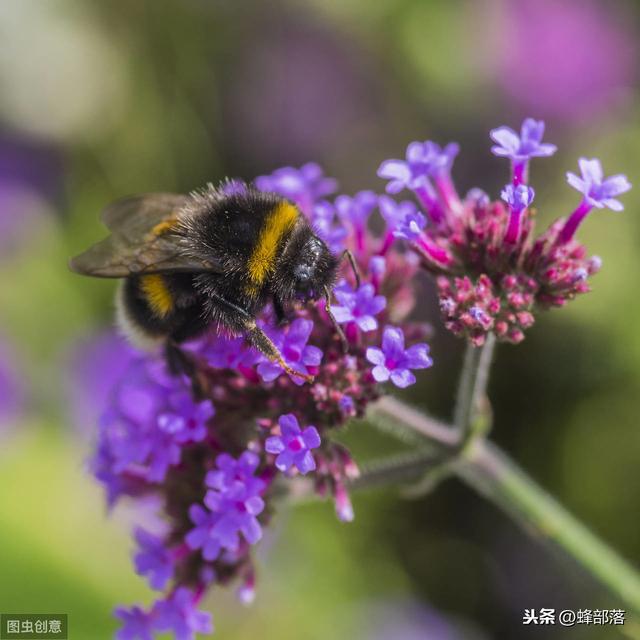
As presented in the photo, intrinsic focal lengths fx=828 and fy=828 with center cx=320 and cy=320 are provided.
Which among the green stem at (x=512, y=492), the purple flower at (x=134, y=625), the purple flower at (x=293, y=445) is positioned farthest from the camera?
the green stem at (x=512, y=492)

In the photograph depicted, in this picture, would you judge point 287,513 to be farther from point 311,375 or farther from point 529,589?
point 311,375

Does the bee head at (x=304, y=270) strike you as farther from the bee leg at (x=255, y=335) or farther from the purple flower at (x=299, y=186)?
the purple flower at (x=299, y=186)

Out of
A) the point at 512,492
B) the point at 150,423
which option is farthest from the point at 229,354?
the point at 512,492

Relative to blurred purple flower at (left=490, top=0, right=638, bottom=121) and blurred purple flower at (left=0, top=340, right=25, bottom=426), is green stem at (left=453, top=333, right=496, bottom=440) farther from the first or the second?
blurred purple flower at (left=0, top=340, right=25, bottom=426)

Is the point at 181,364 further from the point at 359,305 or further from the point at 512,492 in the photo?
the point at 512,492

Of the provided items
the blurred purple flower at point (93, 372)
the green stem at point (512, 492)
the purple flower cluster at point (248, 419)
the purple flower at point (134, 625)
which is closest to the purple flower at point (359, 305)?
the purple flower cluster at point (248, 419)

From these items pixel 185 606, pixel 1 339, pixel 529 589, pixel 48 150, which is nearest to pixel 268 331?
pixel 185 606
